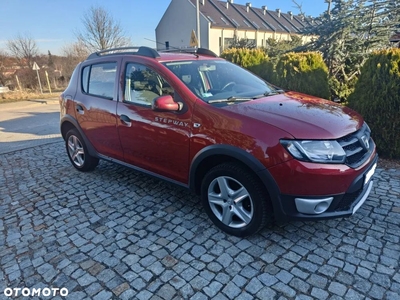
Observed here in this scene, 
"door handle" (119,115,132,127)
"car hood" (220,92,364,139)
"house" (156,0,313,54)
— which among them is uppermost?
"house" (156,0,313,54)

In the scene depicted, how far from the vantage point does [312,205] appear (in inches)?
86.7

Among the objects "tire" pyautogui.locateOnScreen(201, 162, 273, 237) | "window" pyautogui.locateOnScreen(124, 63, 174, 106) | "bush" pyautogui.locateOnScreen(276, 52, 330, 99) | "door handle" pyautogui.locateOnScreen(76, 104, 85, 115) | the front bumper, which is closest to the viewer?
the front bumper

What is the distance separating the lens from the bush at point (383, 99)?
427cm

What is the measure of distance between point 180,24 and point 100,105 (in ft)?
107

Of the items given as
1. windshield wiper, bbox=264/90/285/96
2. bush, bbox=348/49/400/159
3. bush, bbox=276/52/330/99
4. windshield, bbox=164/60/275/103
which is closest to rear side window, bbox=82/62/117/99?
windshield, bbox=164/60/275/103

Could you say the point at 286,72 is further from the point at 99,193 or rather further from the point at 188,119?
the point at 99,193

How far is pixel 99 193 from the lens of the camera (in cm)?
376

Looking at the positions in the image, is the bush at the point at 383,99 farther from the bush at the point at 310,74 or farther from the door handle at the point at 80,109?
the door handle at the point at 80,109

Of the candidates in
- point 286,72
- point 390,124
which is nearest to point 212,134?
point 390,124

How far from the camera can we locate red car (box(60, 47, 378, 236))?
7.17 ft

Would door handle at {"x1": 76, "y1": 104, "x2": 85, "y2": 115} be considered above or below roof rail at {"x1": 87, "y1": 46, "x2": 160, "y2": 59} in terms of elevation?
below

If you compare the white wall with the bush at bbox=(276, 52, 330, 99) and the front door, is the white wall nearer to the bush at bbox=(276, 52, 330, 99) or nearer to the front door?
the bush at bbox=(276, 52, 330, 99)

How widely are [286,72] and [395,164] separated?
2.69 meters

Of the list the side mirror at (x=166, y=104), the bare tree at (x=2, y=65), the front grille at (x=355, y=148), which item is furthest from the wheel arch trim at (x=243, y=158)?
the bare tree at (x=2, y=65)
